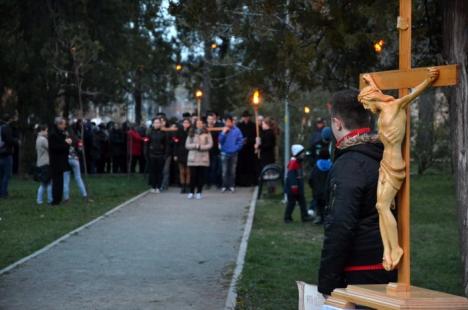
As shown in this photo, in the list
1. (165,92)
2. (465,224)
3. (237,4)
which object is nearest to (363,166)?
(465,224)

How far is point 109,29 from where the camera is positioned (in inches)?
977

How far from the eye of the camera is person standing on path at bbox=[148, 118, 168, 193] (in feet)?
83.5

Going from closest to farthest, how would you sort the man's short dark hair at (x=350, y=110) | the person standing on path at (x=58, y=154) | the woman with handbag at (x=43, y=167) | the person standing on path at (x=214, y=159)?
the man's short dark hair at (x=350, y=110) < the person standing on path at (x=58, y=154) < the woman with handbag at (x=43, y=167) < the person standing on path at (x=214, y=159)

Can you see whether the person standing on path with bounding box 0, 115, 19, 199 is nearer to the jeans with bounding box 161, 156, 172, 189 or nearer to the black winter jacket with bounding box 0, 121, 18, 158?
the black winter jacket with bounding box 0, 121, 18, 158

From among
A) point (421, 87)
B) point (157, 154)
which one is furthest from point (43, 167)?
point (421, 87)

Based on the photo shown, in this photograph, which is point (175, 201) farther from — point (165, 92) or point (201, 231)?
point (165, 92)

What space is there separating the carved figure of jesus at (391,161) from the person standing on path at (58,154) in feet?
54.1

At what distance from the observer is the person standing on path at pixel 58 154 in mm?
20172

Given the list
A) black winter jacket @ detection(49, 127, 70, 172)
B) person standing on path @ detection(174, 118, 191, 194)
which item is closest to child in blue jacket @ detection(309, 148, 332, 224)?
black winter jacket @ detection(49, 127, 70, 172)

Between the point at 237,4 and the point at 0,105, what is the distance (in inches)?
889

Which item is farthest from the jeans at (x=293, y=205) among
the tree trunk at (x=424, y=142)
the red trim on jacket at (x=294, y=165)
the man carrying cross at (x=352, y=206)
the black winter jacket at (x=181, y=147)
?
the tree trunk at (x=424, y=142)

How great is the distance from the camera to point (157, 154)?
2558 cm

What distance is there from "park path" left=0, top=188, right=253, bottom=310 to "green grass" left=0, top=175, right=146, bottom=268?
17.5 inches

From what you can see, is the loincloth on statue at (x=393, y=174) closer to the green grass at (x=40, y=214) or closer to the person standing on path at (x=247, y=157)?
the green grass at (x=40, y=214)
